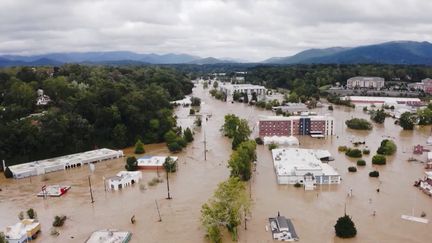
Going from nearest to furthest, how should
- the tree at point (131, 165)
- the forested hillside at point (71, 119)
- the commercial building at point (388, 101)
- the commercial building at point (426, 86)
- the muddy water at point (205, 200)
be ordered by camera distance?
the muddy water at point (205, 200) → the tree at point (131, 165) → the forested hillside at point (71, 119) → the commercial building at point (388, 101) → the commercial building at point (426, 86)

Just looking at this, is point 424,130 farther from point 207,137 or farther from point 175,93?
point 175,93

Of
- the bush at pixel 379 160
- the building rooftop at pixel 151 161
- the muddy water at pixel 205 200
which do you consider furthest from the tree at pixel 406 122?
the building rooftop at pixel 151 161

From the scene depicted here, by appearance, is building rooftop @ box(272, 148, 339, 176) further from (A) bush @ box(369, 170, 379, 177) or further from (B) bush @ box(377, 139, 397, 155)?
(B) bush @ box(377, 139, 397, 155)

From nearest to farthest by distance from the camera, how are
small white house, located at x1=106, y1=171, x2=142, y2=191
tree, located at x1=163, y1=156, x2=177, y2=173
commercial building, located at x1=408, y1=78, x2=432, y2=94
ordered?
small white house, located at x1=106, y1=171, x2=142, y2=191 < tree, located at x1=163, y1=156, x2=177, y2=173 < commercial building, located at x1=408, y1=78, x2=432, y2=94

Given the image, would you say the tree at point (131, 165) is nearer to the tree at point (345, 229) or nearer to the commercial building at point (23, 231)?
the commercial building at point (23, 231)

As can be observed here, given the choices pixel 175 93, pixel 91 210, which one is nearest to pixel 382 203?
pixel 91 210

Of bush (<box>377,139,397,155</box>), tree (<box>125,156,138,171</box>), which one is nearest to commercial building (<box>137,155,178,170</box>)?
tree (<box>125,156,138,171</box>)
